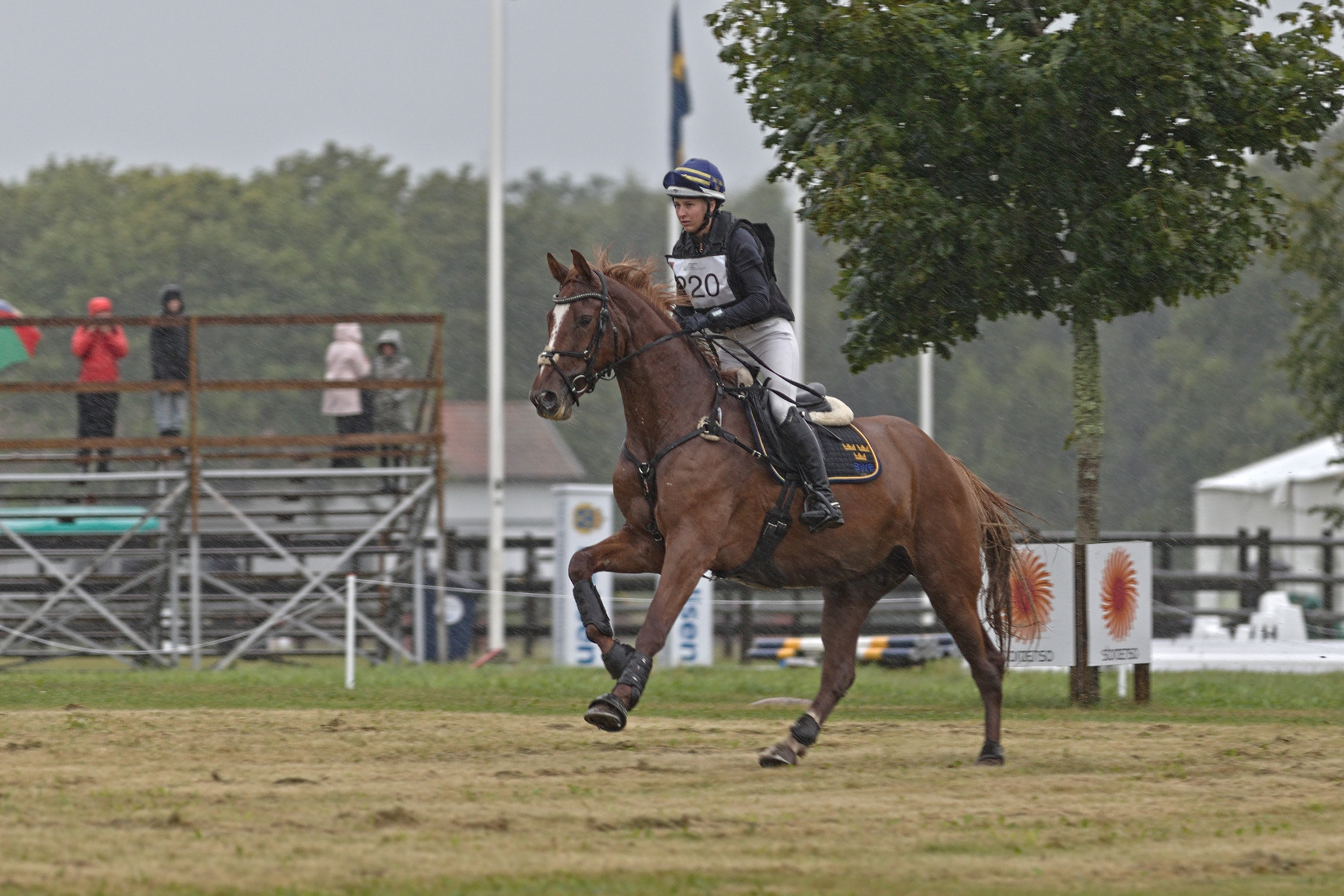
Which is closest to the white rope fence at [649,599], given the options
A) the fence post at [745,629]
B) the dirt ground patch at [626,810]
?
the fence post at [745,629]

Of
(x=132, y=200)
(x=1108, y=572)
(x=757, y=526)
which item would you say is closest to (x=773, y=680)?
(x=1108, y=572)

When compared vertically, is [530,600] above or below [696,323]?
below

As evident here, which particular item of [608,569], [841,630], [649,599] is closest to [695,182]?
[608,569]

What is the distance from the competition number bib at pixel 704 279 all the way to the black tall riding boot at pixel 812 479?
30.0 inches

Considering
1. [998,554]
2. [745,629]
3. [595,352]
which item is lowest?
[745,629]

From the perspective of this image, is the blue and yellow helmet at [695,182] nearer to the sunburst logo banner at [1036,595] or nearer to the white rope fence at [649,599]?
the sunburst logo banner at [1036,595]

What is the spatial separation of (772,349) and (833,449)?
65 cm

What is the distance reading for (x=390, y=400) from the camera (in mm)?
20781

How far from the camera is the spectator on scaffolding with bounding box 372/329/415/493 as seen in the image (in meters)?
20.2

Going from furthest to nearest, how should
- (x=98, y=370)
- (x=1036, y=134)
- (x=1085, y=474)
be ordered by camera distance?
(x=98, y=370)
(x=1085, y=474)
(x=1036, y=134)

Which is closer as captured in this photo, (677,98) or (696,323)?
(696,323)

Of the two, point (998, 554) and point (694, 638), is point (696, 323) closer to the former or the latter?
point (998, 554)

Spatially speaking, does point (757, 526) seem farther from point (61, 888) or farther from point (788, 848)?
point (61, 888)

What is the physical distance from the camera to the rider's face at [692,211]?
9.33 m
